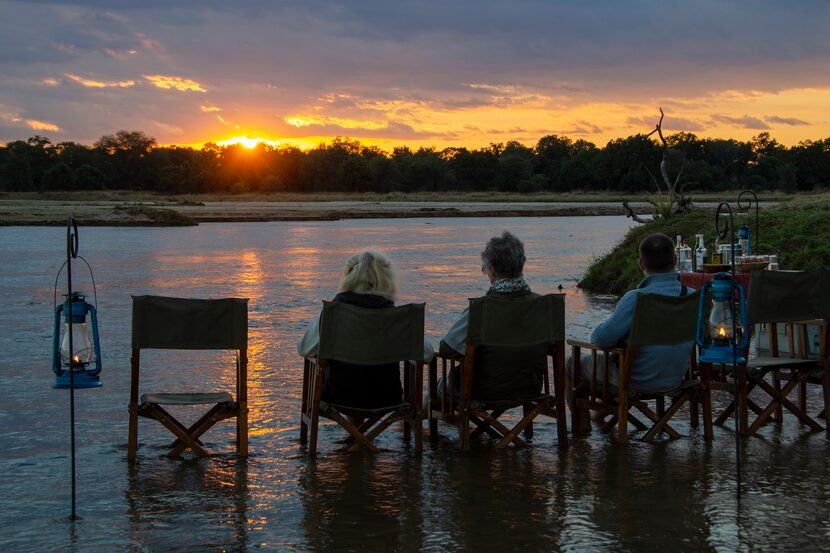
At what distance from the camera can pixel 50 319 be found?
14.7 m

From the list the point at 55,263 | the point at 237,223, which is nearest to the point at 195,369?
the point at 55,263

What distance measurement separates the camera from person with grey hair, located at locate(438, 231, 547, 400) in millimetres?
6535

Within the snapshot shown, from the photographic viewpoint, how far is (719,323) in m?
6.38

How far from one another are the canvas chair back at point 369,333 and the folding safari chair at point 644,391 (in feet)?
4.05

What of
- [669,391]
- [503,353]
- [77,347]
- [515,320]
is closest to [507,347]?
[503,353]

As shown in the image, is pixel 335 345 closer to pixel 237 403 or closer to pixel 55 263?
pixel 237 403

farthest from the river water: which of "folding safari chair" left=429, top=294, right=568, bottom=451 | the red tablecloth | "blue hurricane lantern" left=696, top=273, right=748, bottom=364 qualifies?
the red tablecloth

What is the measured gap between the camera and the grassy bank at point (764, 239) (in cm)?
1462

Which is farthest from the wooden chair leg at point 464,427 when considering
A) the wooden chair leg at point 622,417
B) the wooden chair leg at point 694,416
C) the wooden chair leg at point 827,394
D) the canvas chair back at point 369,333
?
the wooden chair leg at point 827,394

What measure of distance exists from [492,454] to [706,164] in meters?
112

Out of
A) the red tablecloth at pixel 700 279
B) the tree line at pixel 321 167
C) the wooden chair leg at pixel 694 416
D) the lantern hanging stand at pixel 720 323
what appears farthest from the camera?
the tree line at pixel 321 167

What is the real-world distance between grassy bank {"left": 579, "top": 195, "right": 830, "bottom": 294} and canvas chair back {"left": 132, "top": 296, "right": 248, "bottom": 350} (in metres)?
9.25

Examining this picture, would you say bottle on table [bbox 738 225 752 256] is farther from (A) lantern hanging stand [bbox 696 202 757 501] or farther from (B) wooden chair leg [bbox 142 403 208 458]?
(B) wooden chair leg [bbox 142 403 208 458]

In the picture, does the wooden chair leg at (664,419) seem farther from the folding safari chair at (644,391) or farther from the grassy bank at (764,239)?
the grassy bank at (764,239)
